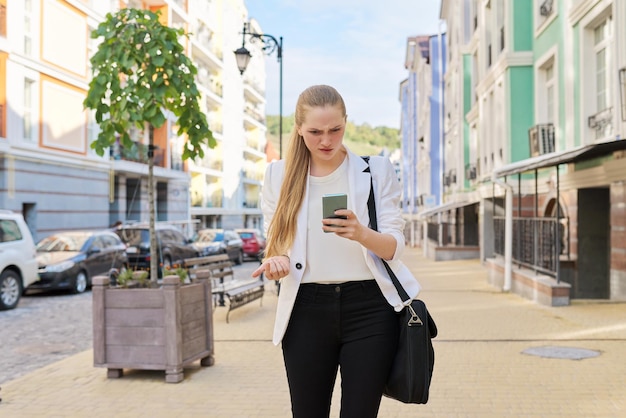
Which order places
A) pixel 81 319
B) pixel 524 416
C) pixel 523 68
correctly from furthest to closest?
pixel 523 68 < pixel 81 319 < pixel 524 416

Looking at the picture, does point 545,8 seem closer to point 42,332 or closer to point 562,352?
point 562,352

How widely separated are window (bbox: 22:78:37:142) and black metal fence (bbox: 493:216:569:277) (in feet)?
54.9

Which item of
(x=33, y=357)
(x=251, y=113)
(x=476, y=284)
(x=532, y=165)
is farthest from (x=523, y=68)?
(x=251, y=113)

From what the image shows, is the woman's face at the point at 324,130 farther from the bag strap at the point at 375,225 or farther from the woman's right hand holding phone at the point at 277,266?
the woman's right hand holding phone at the point at 277,266

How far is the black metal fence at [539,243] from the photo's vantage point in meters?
12.9

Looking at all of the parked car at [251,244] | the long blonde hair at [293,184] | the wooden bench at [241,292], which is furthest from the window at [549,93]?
the long blonde hair at [293,184]

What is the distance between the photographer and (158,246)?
20172 mm

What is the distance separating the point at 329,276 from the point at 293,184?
400 mm

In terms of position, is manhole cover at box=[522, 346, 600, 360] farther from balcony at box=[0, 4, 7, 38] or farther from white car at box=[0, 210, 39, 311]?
balcony at box=[0, 4, 7, 38]

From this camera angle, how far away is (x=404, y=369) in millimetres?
2762

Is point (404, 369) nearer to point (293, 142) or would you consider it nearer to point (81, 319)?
point (293, 142)

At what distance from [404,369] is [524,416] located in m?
3.17

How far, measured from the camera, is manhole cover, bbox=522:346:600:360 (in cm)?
788

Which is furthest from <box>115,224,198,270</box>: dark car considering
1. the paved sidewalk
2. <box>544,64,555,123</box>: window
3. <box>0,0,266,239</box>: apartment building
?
<box>544,64,555,123</box>: window
